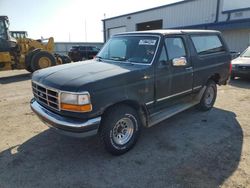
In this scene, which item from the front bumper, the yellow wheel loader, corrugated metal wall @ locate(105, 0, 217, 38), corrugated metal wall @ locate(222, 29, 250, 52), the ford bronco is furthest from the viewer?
corrugated metal wall @ locate(105, 0, 217, 38)

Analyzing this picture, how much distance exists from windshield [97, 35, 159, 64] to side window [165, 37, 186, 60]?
33cm

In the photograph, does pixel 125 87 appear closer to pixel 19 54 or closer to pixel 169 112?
pixel 169 112

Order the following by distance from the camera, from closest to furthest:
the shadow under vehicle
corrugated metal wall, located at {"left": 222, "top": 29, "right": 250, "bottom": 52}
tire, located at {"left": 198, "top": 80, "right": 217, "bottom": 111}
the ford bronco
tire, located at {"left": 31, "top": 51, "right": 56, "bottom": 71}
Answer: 1. the shadow under vehicle
2. the ford bronco
3. tire, located at {"left": 198, "top": 80, "right": 217, "bottom": 111}
4. tire, located at {"left": 31, "top": 51, "right": 56, "bottom": 71}
5. corrugated metal wall, located at {"left": 222, "top": 29, "right": 250, "bottom": 52}

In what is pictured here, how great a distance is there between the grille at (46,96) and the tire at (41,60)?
901cm

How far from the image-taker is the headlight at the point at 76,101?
3.06m

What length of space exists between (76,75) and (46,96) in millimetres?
616

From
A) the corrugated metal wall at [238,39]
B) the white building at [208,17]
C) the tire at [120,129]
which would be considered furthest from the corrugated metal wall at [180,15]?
the tire at [120,129]

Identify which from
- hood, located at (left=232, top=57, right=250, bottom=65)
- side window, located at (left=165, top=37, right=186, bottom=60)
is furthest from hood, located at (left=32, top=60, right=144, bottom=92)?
hood, located at (left=232, top=57, right=250, bottom=65)

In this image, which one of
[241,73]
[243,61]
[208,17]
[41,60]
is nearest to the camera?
[241,73]

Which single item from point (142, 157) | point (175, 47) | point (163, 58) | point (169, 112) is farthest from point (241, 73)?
point (142, 157)

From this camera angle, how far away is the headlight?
3.06m

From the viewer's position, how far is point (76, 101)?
10.1 ft

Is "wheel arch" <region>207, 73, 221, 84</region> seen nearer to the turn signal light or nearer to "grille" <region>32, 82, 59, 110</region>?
the turn signal light

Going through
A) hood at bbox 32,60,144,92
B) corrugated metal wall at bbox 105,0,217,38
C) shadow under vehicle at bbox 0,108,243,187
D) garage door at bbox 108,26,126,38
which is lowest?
shadow under vehicle at bbox 0,108,243,187
